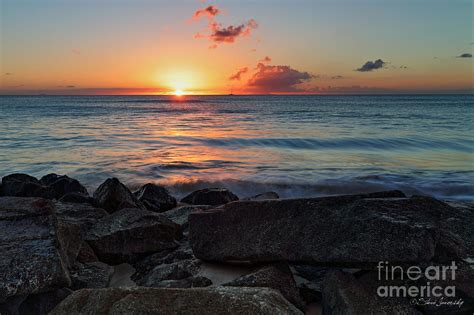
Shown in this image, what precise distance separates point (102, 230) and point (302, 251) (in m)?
2.32

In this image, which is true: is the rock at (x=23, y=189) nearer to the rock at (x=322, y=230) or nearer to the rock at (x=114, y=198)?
the rock at (x=114, y=198)

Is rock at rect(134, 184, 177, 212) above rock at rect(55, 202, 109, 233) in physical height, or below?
below

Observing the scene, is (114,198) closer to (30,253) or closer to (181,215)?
(181,215)

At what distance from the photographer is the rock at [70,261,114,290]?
3586mm

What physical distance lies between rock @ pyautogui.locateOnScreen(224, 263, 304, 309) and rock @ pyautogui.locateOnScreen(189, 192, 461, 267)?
0.16m

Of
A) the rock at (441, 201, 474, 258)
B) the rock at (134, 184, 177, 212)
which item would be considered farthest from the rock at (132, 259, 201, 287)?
the rock at (134, 184, 177, 212)

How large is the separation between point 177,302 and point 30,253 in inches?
57.4

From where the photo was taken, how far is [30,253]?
3119 millimetres

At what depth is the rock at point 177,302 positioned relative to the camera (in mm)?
2283

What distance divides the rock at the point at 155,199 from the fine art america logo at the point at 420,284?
478 centimetres

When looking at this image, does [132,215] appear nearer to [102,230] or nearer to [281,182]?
[102,230]

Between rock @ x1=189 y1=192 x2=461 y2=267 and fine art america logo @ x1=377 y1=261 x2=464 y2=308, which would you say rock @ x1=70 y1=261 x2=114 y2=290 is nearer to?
rock @ x1=189 y1=192 x2=461 y2=267

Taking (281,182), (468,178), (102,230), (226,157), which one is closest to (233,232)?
(102,230)

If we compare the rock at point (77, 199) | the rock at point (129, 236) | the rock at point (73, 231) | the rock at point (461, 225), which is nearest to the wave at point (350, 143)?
the rock at point (77, 199)
